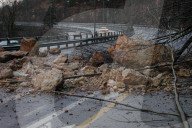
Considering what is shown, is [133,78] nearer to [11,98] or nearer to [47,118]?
[47,118]

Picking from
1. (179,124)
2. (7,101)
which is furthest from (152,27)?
(7,101)

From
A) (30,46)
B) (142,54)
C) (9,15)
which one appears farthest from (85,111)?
(9,15)

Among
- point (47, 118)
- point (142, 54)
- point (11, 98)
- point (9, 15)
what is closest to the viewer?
point (47, 118)

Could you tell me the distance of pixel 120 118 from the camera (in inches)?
164

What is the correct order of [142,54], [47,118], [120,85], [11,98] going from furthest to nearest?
[142,54]
[120,85]
[11,98]
[47,118]

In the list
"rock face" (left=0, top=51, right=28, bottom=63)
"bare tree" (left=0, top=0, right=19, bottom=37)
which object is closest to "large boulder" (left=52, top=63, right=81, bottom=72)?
"rock face" (left=0, top=51, right=28, bottom=63)

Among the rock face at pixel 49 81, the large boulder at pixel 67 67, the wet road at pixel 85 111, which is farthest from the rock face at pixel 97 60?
the wet road at pixel 85 111

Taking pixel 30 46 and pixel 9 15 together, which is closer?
pixel 30 46

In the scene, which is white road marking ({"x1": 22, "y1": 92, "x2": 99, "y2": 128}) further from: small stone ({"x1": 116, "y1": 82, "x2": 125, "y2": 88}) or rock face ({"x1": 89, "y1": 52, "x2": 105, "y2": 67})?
rock face ({"x1": 89, "y1": 52, "x2": 105, "y2": 67})

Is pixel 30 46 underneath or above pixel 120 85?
above

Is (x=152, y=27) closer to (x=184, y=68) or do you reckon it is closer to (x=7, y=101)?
(x=184, y=68)

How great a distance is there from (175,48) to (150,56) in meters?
1.24

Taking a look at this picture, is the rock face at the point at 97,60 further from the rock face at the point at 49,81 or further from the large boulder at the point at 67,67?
the rock face at the point at 49,81

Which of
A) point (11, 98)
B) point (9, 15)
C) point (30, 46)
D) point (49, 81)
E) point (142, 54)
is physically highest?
point (9, 15)
